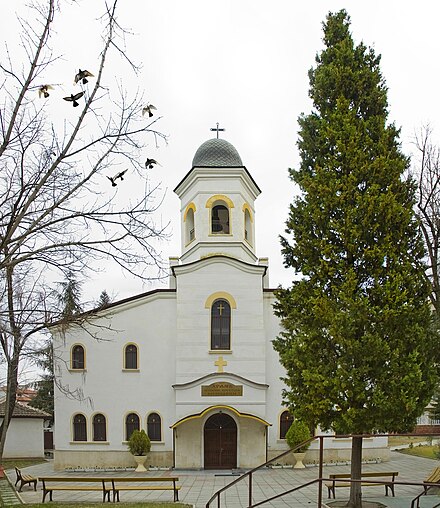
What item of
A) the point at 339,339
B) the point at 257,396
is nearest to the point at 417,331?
the point at 339,339

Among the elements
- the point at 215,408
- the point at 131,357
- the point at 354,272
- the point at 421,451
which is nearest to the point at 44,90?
the point at 354,272

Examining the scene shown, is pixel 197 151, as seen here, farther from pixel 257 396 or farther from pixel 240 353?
pixel 257 396

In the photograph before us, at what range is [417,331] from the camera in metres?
12.8

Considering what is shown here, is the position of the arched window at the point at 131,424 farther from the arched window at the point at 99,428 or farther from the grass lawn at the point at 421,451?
the grass lawn at the point at 421,451

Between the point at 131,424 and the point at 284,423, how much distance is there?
5.85 meters

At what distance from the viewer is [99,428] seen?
22922 mm

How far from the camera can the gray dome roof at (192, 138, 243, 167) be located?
25641 mm

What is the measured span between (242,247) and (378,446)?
955 centimetres

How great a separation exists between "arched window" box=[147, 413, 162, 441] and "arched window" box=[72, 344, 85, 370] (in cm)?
333

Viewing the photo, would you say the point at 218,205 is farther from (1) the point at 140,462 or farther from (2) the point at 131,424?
(1) the point at 140,462

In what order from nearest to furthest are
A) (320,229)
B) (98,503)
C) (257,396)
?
(320,229) < (98,503) < (257,396)

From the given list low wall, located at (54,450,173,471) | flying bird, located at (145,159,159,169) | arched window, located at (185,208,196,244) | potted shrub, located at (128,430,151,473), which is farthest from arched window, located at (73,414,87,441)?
flying bird, located at (145,159,159,169)

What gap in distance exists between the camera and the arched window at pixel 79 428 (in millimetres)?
22875

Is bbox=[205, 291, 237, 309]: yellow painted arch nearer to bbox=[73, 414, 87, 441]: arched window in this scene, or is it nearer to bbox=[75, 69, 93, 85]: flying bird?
bbox=[73, 414, 87, 441]: arched window
